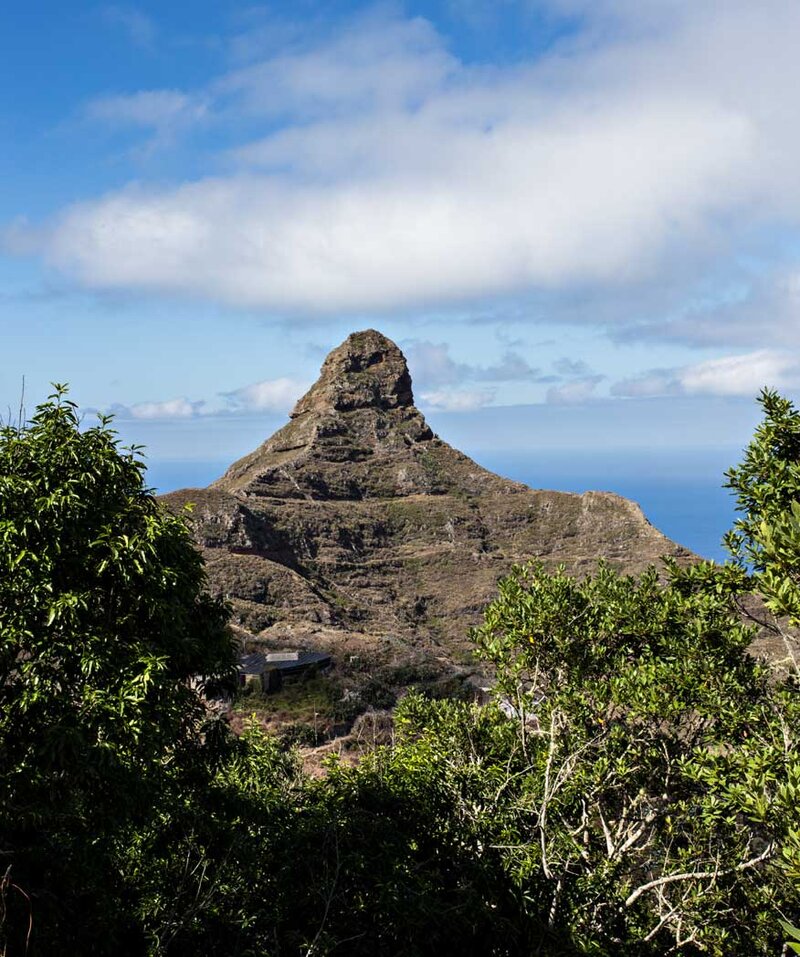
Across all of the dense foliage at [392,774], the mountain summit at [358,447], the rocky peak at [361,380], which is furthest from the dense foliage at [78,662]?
the rocky peak at [361,380]

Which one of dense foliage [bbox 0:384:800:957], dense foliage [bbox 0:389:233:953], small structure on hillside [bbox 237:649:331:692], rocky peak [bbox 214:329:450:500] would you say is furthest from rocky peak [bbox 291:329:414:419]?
dense foliage [bbox 0:389:233:953]

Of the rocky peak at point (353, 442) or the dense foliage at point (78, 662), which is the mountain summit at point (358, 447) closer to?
the rocky peak at point (353, 442)

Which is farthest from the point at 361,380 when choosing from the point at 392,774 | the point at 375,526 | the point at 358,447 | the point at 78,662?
the point at 78,662

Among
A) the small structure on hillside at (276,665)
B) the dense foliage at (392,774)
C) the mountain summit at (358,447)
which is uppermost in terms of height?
the mountain summit at (358,447)

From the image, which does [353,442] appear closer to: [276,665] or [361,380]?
[361,380]

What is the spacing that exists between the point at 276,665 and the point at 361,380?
70.6 metres

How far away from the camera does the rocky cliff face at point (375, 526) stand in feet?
227

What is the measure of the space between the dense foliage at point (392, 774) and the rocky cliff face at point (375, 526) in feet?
137

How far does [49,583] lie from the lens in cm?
694

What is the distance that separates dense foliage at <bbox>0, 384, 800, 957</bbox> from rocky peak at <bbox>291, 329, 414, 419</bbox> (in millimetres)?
95218

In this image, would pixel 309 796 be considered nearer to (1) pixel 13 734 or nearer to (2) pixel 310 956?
(2) pixel 310 956

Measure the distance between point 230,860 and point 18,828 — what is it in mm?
2718

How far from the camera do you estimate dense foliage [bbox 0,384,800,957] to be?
22.8 ft

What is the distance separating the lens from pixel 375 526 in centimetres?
8825
